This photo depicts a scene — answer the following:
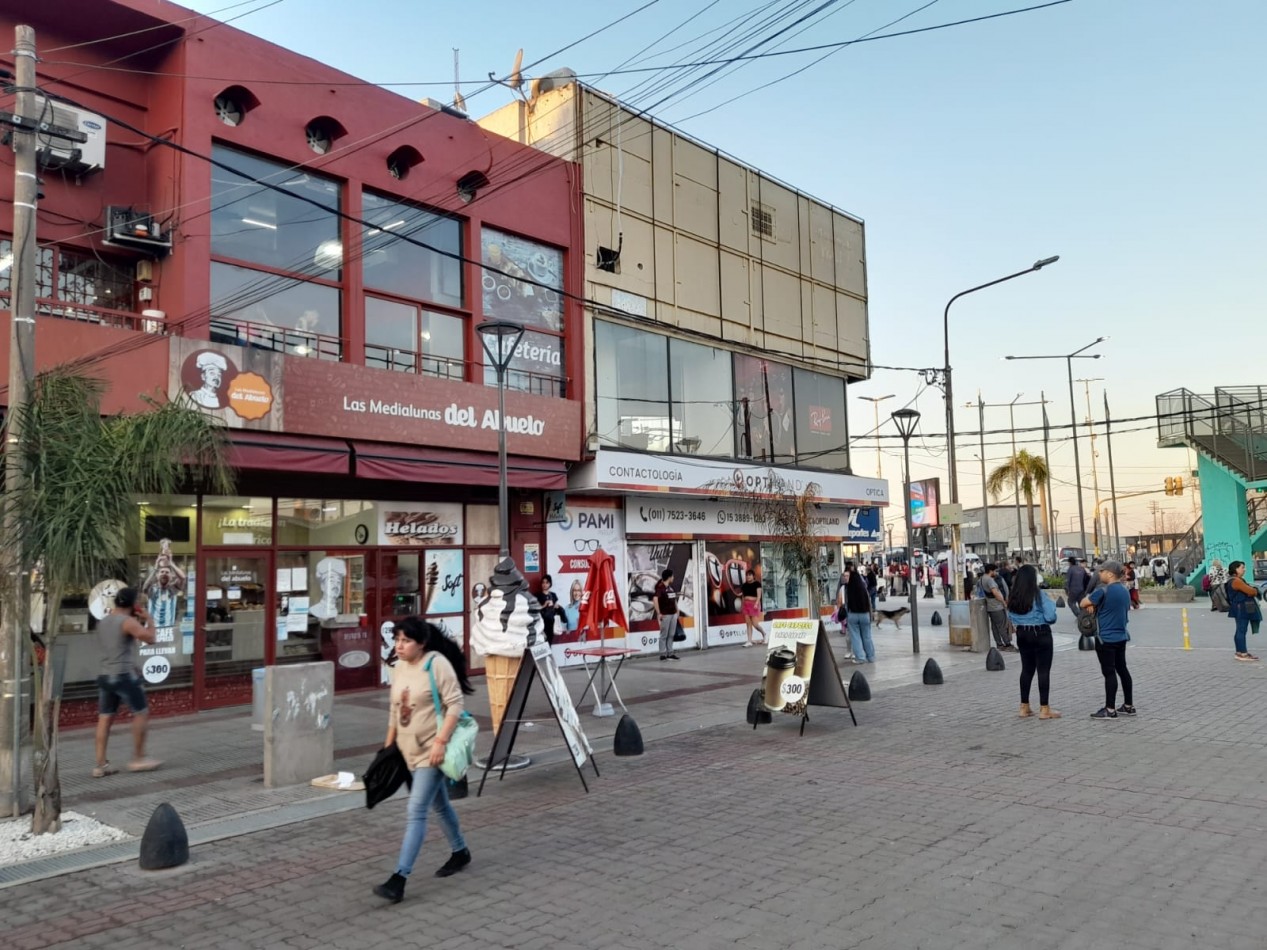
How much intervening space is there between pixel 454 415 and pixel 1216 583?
87.7 ft

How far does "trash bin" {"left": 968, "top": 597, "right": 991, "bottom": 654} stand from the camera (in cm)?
1883

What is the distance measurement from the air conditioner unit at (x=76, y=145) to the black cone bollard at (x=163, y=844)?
27.6 ft

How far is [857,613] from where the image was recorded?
16.6 m

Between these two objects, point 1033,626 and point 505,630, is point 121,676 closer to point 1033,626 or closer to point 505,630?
point 505,630

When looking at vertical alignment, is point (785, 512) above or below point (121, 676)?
above

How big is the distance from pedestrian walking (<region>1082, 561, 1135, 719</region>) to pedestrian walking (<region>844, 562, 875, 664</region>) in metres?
5.62

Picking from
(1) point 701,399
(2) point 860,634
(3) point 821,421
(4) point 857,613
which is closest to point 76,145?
(1) point 701,399

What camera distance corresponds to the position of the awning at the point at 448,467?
45.4ft

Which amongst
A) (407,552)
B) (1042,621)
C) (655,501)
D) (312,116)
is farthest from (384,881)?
(655,501)

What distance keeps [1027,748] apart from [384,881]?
6416 millimetres

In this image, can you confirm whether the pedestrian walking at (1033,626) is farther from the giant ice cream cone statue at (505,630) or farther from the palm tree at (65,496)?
the palm tree at (65,496)

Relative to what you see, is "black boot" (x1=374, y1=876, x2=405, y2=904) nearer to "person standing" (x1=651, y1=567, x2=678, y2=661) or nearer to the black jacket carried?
the black jacket carried

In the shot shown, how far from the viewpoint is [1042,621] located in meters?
10.7

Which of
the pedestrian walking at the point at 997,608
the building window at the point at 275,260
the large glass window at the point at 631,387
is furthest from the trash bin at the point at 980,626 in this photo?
the building window at the point at 275,260
